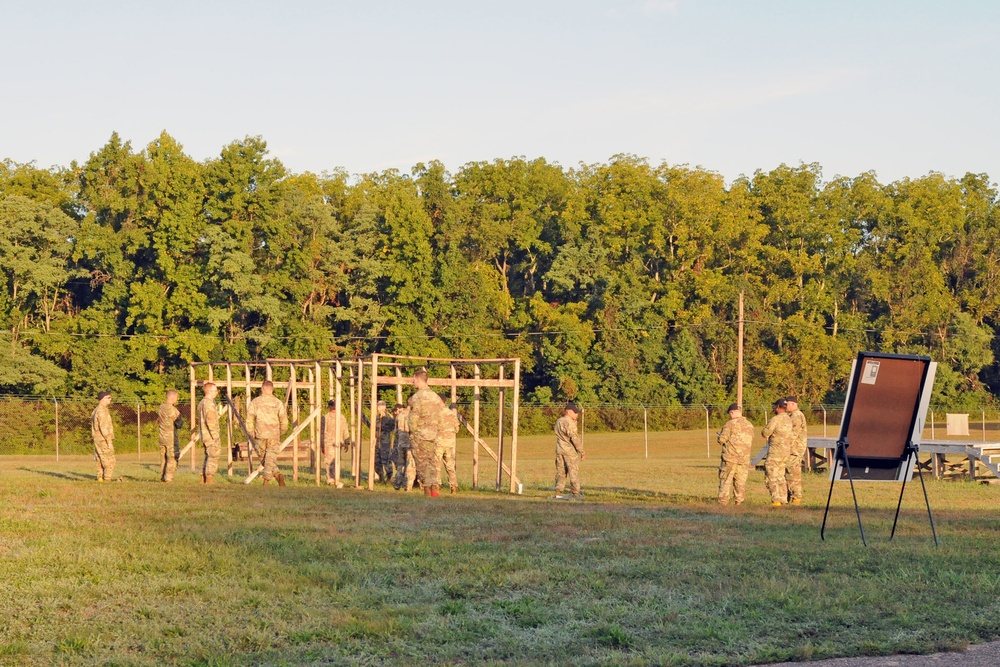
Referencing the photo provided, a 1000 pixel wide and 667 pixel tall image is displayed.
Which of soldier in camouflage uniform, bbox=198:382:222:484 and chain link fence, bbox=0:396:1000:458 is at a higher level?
soldier in camouflage uniform, bbox=198:382:222:484

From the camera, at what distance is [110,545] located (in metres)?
13.9

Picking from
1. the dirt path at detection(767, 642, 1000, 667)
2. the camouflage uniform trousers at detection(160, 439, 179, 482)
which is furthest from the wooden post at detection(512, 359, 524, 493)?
the dirt path at detection(767, 642, 1000, 667)

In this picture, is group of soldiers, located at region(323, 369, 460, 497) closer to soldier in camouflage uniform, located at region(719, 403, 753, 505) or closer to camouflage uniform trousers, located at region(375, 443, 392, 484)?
camouflage uniform trousers, located at region(375, 443, 392, 484)

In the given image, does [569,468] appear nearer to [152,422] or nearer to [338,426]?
[338,426]

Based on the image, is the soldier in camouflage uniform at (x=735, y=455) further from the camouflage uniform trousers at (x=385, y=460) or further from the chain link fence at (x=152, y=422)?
the chain link fence at (x=152, y=422)

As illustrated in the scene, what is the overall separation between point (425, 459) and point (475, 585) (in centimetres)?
1129

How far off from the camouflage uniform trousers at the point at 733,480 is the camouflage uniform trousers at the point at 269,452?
9273 millimetres

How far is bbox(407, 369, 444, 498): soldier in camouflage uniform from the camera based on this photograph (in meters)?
22.5

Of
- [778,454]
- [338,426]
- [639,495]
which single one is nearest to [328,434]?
[338,426]

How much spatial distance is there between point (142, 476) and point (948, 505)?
18169 millimetres

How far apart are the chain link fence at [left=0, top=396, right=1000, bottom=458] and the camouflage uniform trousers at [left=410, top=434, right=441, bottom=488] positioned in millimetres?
28040

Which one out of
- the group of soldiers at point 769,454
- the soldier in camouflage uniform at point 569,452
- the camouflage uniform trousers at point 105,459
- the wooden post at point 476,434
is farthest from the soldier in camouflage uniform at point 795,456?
the camouflage uniform trousers at point 105,459

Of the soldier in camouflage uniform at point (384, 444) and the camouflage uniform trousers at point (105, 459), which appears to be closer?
the camouflage uniform trousers at point (105, 459)

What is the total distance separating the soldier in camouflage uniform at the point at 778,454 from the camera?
21.9m
